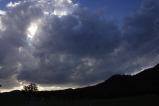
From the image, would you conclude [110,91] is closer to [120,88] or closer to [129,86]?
[120,88]

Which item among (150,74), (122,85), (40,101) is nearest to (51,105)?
(40,101)

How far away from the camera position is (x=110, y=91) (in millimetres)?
42406

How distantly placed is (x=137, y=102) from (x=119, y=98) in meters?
2.21

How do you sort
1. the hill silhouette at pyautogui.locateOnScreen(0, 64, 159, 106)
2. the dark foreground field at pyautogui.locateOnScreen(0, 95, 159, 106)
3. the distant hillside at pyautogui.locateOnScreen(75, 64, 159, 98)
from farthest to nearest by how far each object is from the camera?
the hill silhouette at pyautogui.locateOnScreen(0, 64, 159, 106) < the distant hillside at pyautogui.locateOnScreen(75, 64, 159, 98) < the dark foreground field at pyautogui.locateOnScreen(0, 95, 159, 106)

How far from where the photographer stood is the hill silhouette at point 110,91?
4050 cm

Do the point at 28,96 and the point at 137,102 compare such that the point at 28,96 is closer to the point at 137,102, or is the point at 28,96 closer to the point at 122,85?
the point at 122,85

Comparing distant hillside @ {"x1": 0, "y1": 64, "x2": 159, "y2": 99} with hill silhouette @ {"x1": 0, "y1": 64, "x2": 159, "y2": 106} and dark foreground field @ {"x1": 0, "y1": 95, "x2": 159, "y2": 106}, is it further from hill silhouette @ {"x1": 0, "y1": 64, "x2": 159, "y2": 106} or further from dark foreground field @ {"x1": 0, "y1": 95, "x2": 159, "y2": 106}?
dark foreground field @ {"x1": 0, "y1": 95, "x2": 159, "y2": 106}

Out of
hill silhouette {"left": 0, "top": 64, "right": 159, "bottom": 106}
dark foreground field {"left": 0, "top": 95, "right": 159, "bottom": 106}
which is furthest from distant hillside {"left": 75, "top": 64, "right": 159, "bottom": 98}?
dark foreground field {"left": 0, "top": 95, "right": 159, "bottom": 106}

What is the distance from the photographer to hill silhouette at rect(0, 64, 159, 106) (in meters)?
40.5

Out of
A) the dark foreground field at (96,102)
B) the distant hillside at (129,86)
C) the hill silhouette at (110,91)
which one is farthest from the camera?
the hill silhouette at (110,91)

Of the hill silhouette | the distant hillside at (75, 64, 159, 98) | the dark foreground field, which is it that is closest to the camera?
the dark foreground field

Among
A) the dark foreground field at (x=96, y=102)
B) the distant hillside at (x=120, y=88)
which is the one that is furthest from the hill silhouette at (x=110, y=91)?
the dark foreground field at (x=96, y=102)

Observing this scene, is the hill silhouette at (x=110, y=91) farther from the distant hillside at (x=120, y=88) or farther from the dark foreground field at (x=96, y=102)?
the dark foreground field at (x=96, y=102)

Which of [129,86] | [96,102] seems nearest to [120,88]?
[129,86]
